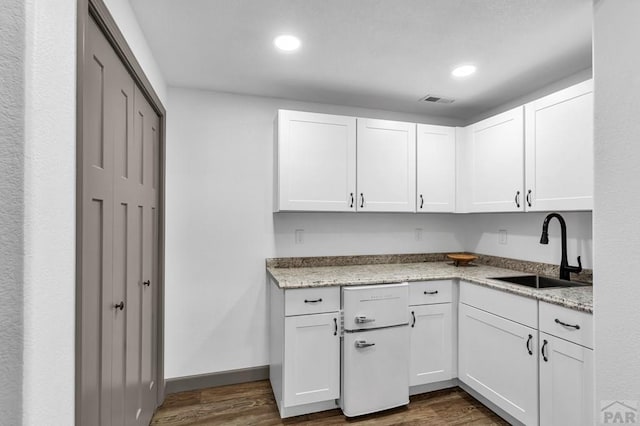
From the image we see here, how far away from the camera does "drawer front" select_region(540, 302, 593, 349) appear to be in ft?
5.26

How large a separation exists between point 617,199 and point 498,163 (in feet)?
3.95

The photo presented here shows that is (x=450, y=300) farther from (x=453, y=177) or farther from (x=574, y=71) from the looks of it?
(x=574, y=71)

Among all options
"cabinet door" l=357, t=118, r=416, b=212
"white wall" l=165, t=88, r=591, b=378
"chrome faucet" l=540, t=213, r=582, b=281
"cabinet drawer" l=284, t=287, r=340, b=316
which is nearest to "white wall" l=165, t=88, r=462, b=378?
"white wall" l=165, t=88, r=591, b=378

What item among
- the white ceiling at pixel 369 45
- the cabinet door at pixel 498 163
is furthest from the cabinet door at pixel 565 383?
the white ceiling at pixel 369 45

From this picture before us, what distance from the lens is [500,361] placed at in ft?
6.89

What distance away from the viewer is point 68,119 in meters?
0.88

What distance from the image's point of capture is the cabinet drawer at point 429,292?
2.38 m

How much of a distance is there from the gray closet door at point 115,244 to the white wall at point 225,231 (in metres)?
0.42

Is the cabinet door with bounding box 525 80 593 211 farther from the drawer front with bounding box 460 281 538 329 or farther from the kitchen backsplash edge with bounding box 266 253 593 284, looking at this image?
the drawer front with bounding box 460 281 538 329

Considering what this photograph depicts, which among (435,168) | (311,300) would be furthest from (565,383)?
(435,168)

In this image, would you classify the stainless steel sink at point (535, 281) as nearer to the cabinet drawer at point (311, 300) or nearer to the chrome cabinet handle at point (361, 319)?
the chrome cabinet handle at point (361, 319)

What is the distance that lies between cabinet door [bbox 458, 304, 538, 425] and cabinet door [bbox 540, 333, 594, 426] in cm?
5

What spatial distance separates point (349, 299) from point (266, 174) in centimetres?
129

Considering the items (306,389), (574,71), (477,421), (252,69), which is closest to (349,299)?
(306,389)
